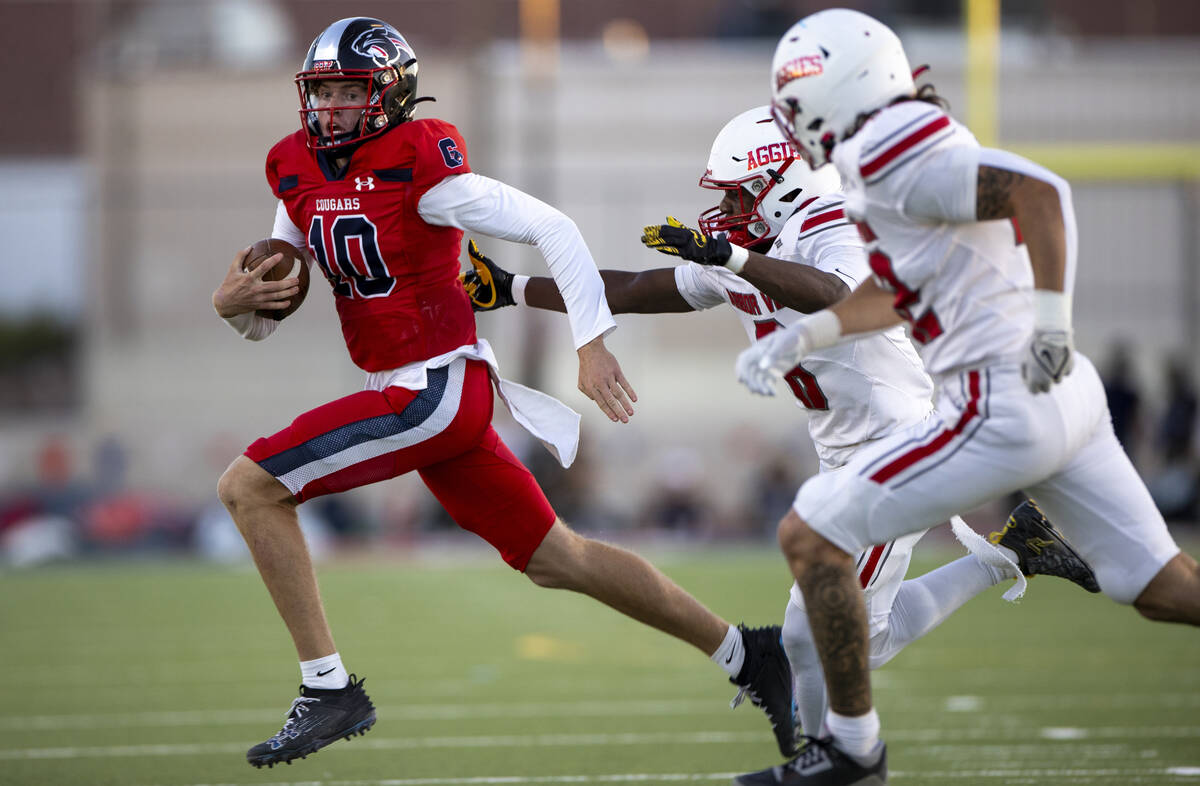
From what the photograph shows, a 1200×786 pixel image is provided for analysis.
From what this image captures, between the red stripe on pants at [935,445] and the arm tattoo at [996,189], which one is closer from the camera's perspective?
the arm tattoo at [996,189]

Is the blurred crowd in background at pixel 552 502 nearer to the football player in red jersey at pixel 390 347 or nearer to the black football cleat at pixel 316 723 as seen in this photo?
the football player in red jersey at pixel 390 347

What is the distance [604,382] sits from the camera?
3818 millimetres

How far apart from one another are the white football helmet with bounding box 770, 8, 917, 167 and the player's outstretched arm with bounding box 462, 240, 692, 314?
3.39 feet

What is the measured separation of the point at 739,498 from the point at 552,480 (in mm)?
2448

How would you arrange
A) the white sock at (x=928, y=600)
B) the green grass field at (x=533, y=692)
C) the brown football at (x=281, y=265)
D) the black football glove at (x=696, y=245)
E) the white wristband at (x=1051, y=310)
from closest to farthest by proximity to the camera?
the white wristband at (x=1051, y=310)
the black football glove at (x=696, y=245)
the brown football at (x=281, y=265)
the white sock at (x=928, y=600)
the green grass field at (x=533, y=692)

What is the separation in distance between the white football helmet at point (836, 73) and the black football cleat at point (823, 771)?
4.76 ft

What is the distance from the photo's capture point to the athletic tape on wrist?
3.67m

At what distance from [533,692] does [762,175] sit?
295cm

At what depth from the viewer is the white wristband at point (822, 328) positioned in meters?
3.27

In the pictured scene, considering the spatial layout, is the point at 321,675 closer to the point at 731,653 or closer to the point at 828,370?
the point at 731,653

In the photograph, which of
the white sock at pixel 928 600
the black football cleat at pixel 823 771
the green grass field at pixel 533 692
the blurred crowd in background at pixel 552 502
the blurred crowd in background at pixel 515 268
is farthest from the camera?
the blurred crowd in background at pixel 515 268

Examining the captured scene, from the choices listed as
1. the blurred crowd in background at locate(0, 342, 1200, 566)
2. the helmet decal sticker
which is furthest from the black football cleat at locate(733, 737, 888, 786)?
the blurred crowd in background at locate(0, 342, 1200, 566)

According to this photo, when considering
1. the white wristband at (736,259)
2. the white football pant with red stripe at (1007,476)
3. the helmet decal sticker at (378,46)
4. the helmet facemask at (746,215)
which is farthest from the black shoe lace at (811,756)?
the helmet decal sticker at (378,46)

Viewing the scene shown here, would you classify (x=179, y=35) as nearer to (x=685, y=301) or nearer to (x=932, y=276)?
(x=685, y=301)
